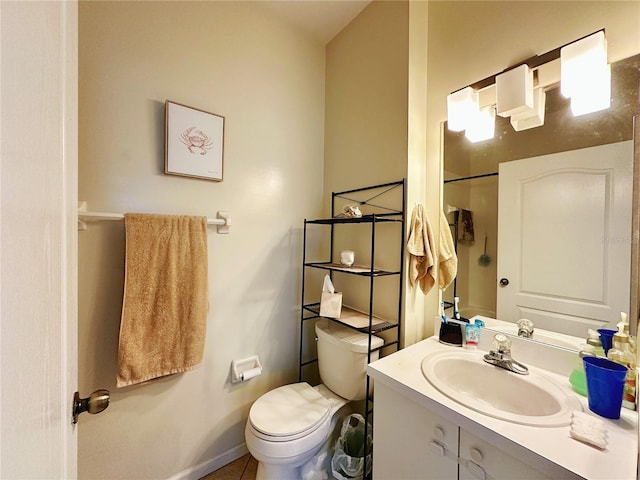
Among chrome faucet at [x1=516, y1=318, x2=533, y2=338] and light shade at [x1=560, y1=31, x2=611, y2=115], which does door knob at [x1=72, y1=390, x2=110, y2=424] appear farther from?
light shade at [x1=560, y1=31, x2=611, y2=115]

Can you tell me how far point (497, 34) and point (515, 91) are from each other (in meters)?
0.35

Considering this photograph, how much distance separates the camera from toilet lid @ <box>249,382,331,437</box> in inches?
45.8

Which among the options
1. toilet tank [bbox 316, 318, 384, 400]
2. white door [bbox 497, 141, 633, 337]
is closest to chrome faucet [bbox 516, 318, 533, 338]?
white door [bbox 497, 141, 633, 337]

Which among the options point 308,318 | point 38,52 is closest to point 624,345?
point 308,318

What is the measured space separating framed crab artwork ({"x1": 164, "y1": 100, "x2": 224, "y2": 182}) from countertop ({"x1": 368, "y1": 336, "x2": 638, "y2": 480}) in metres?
1.36

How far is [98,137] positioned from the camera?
1124 millimetres

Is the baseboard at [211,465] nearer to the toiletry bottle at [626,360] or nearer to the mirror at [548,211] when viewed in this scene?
the mirror at [548,211]

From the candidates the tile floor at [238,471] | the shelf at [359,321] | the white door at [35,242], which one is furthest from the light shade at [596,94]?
the tile floor at [238,471]

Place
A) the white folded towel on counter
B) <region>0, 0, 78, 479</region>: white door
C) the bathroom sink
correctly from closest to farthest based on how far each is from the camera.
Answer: <region>0, 0, 78, 479</region>: white door → the white folded towel on counter → the bathroom sink

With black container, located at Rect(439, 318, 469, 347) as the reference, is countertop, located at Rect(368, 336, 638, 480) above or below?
below

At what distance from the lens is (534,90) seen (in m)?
1.08

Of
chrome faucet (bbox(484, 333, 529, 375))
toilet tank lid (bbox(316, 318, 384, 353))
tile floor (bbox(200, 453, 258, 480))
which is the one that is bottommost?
tile floor (bbox(200, 453, 258, 480))

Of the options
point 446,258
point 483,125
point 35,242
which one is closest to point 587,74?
point 483,125

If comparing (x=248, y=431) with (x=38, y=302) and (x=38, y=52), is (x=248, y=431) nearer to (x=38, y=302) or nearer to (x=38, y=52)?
(x=38, y=302)
